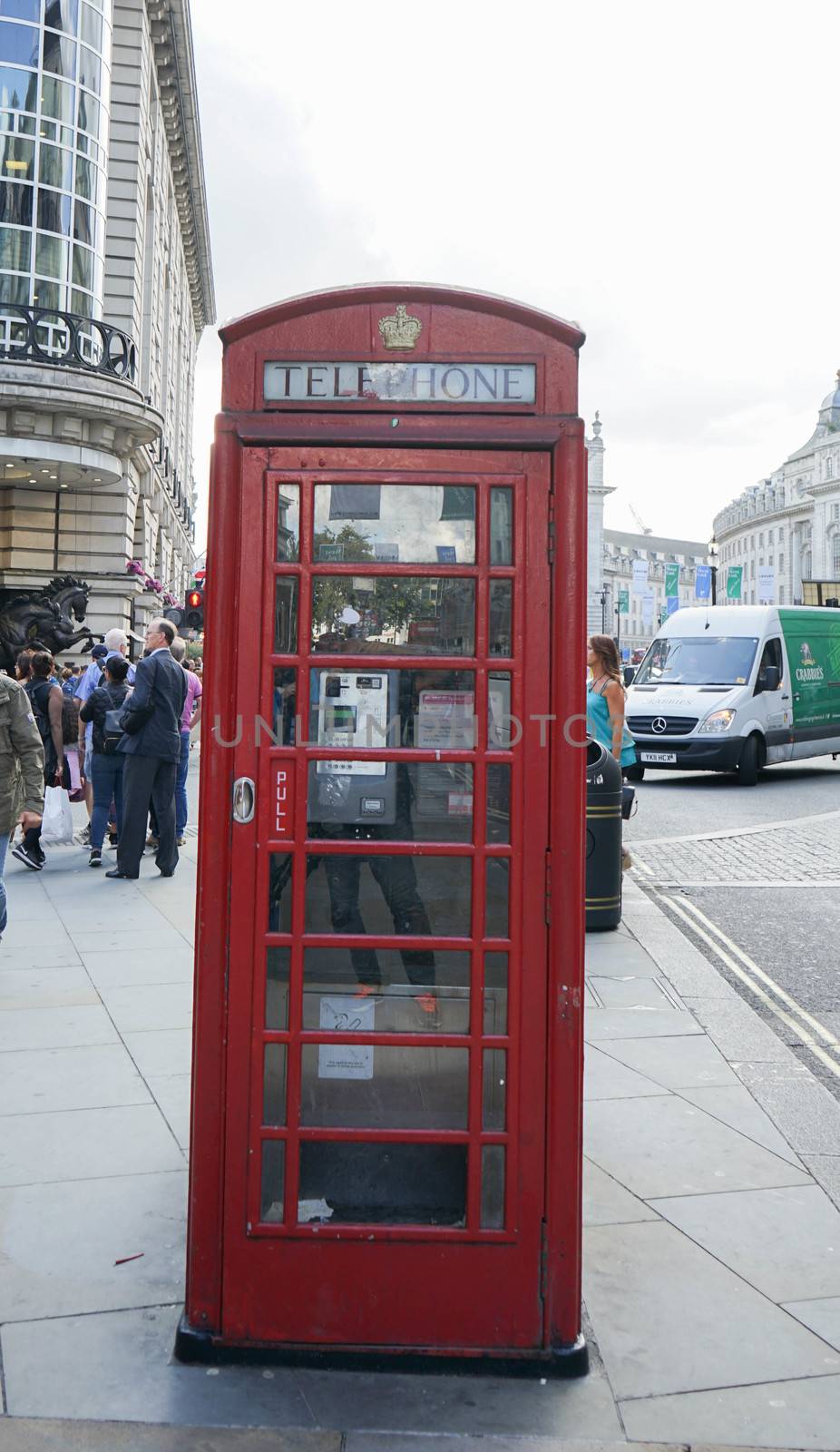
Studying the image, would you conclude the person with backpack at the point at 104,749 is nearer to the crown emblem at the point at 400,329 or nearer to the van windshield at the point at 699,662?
the crown emblem at the point at 400,329

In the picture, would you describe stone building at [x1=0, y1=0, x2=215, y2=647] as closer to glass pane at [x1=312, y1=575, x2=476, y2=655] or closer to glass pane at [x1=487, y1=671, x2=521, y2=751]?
glass pane at [x1=312, y1=575, x2=476, y2=655]

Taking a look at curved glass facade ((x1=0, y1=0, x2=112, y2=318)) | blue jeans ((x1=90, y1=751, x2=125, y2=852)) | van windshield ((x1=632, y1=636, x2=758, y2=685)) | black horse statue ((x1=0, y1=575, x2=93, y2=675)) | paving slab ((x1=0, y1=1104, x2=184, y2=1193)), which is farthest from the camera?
black horse statue ((x1=0, y1=575, x2=93, y2=675))

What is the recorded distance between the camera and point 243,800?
3.06 metres

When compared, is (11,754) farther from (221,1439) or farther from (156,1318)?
(221,1439)

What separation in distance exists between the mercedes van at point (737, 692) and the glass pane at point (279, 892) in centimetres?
1529

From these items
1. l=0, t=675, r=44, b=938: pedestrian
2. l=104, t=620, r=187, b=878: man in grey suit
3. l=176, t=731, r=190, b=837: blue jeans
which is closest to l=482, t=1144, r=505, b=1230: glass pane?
l=0, t=675, r=44, b=938: pedestrian

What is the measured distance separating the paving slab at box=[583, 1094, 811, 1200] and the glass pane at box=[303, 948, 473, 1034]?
1.35m

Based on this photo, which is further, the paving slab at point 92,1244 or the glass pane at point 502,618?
the paving slab at point 92,1244

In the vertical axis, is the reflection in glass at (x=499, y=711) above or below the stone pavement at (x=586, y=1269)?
above

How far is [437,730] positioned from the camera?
122 inches

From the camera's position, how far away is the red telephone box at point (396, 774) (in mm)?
3045

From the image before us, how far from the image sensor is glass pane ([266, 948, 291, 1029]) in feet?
10.1

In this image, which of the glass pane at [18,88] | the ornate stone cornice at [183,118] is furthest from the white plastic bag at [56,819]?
the ornate stone cornice at [183,118]

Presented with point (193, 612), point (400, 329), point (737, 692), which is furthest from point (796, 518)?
point (400, 329)
